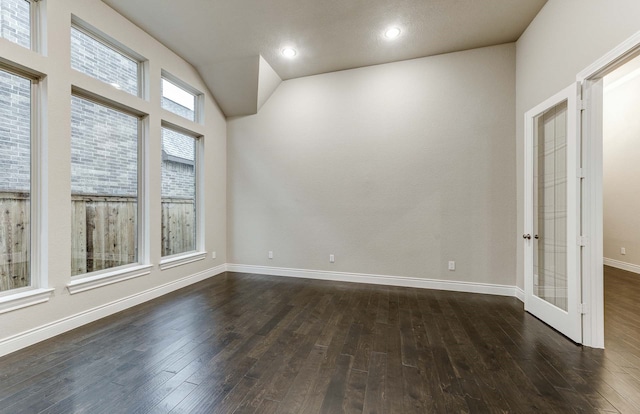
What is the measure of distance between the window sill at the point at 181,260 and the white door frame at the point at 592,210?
4.65 meters

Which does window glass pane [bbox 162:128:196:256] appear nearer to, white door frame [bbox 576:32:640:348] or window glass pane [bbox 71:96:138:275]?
window glass pane [bbox 71:96:138:275]

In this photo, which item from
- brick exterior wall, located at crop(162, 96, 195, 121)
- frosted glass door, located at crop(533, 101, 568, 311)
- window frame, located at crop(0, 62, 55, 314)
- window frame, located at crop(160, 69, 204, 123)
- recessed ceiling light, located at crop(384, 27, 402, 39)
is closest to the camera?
window frame, located at crop(0, 62, 55, 314)

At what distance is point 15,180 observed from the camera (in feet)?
7.62

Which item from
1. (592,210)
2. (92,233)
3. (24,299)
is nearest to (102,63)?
(92,233)

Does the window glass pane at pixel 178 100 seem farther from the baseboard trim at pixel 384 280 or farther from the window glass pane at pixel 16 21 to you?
the baseboard trim at pixel 384 280

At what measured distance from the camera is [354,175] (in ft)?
13.8

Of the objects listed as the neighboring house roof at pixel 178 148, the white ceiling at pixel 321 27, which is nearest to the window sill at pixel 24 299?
the neighboring house roof at pixel 178 148

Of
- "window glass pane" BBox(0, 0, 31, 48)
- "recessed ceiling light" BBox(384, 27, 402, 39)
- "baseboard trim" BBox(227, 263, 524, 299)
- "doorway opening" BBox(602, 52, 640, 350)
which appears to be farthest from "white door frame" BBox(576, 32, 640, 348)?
"window glass pane" BBox(0, 0, 31, 48)

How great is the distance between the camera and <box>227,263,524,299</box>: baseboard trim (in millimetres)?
3631

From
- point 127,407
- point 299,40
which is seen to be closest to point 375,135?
point 299,40

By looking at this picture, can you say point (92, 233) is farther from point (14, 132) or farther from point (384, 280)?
point (384, 280)

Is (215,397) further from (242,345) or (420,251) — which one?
(420,251)

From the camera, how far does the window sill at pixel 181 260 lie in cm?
366

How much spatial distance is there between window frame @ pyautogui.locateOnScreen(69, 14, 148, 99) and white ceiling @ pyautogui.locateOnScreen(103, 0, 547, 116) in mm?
343
